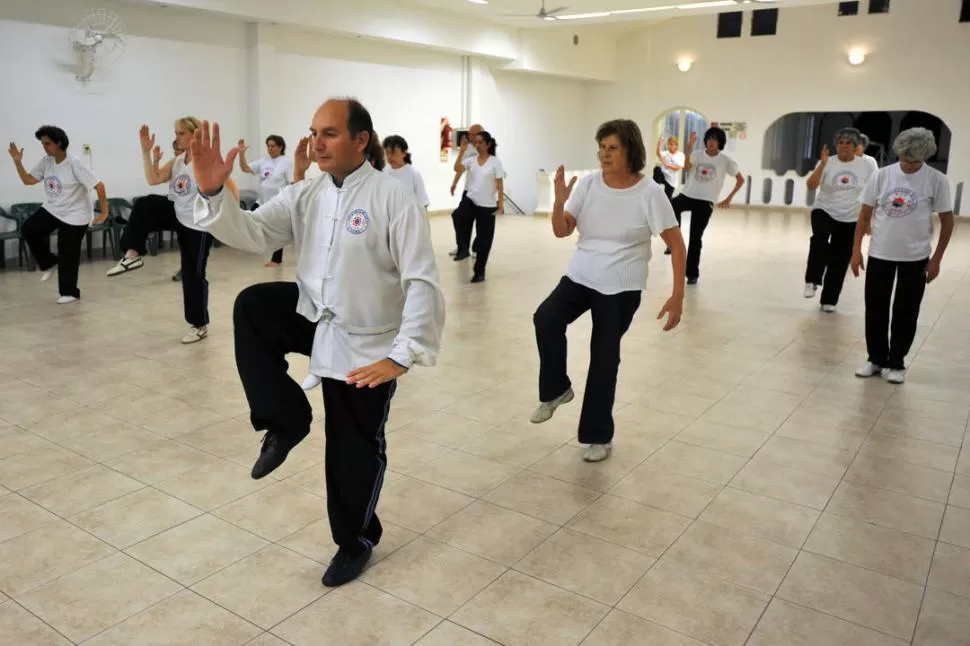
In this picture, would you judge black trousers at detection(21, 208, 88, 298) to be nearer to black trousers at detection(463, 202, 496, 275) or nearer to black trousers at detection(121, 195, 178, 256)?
black trousers at detection(121, 195, 178, 256)

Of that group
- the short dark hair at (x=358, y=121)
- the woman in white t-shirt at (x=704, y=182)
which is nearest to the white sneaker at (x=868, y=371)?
the woman in white t-shirt at (x=704, y=182)

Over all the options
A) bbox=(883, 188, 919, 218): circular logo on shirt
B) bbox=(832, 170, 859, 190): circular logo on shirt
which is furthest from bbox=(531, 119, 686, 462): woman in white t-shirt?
bbox=(832, 170, 859, 190): circular logo on shirt

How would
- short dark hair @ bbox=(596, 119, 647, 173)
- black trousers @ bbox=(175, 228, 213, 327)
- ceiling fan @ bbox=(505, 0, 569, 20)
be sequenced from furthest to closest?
ceiling fan @ bbox=(505, 0, 569, 20), black trousers @ bbox=(175, 228, 213, 327), short dark hair @ bbox=(596, 119, 647, 173)

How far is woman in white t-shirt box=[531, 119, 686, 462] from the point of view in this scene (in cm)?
373

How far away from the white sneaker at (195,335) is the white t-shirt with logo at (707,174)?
5.21 m

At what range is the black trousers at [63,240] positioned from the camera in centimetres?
728

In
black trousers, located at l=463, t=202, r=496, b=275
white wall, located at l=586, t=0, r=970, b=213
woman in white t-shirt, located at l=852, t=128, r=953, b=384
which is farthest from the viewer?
white wall, located at l=586, t=0, r=970, b=213

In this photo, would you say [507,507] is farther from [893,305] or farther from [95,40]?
[95,40]

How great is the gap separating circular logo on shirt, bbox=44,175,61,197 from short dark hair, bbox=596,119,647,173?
213 inches

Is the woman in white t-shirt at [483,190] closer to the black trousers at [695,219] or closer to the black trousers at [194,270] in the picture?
the black trousers at [695,219]

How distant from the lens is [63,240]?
285 inches

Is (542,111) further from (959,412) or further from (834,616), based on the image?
(834,616)

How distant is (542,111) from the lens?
1984 centimetres

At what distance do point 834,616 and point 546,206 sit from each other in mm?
15061
